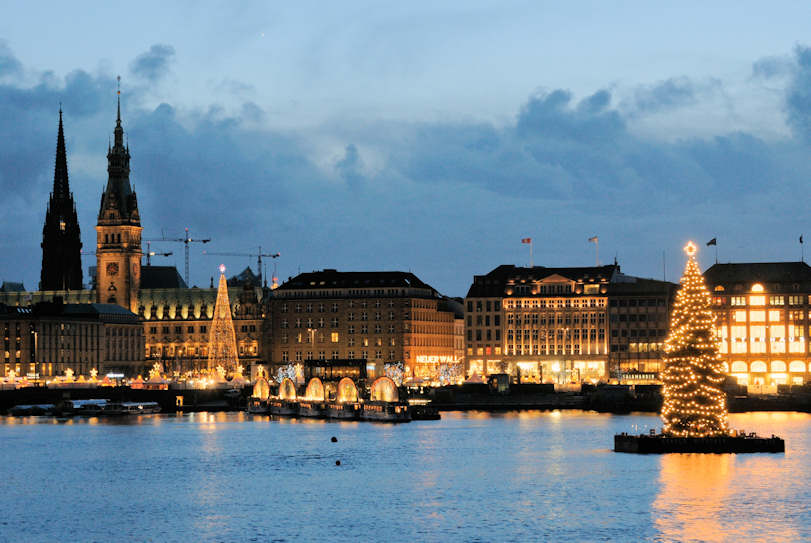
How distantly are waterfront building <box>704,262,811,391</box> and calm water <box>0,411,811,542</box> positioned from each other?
245 feet

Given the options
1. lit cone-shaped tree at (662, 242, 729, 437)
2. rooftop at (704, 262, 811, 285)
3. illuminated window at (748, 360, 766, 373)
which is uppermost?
rooftop at (704, 262, 811, 285)

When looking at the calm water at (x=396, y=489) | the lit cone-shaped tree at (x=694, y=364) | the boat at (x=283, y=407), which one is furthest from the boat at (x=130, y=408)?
the lit cone-shaped tree at (x=694, y=364)

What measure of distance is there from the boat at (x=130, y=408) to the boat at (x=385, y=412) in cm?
3907

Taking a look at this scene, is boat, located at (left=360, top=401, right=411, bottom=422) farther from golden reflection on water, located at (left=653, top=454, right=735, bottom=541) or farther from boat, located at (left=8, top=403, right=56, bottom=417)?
golden reflection on water, located at (left=653, top=454, right=735, bottom=541)

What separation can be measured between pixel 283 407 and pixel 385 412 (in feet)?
88.3

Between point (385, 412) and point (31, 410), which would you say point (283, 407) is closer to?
point (385, 412)

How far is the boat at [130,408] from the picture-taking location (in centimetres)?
17956

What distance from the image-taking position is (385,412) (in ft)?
495

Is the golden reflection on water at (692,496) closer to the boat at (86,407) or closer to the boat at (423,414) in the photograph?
the boat at (423,414)

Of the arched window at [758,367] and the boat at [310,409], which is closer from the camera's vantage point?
the boat at [310,409]

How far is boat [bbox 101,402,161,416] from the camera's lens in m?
180

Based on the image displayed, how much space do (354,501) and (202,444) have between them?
143 feet

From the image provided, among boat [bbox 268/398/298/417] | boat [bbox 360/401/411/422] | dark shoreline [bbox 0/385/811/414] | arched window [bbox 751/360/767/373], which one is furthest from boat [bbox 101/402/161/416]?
arched window [bbox 751/360/767/373]

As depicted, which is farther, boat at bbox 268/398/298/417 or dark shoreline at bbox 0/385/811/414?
boat at bbox 268/398/298/417
